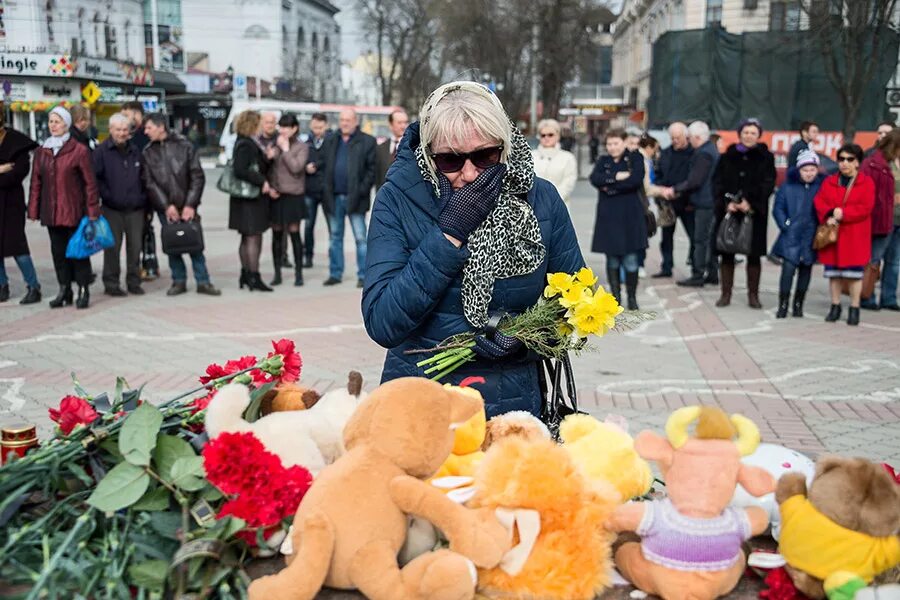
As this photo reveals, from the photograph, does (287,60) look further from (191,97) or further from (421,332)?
(421,332)

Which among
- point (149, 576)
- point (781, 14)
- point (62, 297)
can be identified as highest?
point (781, 14)

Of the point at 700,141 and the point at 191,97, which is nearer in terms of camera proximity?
the point at 700,141

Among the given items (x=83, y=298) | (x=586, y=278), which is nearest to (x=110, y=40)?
(x=83, y=298)

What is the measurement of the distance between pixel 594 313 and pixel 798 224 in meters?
7.85

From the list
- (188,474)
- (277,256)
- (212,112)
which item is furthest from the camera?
(212,112)

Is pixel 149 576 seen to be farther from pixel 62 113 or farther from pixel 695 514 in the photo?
pixel 62 113

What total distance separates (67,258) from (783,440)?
785 cm

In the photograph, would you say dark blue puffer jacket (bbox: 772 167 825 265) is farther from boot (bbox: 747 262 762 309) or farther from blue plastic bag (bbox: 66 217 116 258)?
blue plastic bag (bbox: 66 217 116 258)

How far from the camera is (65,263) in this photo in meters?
10.0

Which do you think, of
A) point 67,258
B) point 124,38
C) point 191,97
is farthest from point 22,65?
point 67,258

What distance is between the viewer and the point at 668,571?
1.95m

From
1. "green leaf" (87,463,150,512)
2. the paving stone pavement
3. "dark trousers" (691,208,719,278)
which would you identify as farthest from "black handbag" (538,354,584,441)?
"dark trousers" (691,208,719,278)

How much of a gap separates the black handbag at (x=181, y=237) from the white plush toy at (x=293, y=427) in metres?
8.54

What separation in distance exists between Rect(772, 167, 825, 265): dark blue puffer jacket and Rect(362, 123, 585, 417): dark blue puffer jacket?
24.8 ft
